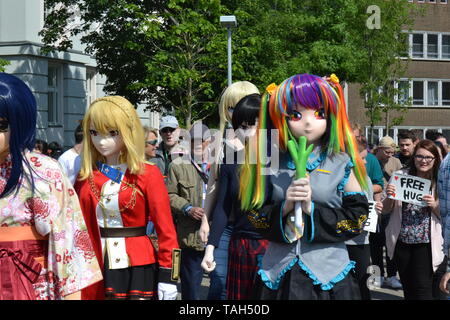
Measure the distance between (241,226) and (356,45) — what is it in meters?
26.4

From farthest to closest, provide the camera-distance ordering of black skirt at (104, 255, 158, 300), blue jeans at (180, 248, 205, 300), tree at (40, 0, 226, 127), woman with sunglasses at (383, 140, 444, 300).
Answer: tree at (40, 0, 226, 127) < woman with sunglasses at (383, 140, 444, 300) < blue jeans at (180, 248, 205, 300) < black skirt at (104, 255, 158, 300)

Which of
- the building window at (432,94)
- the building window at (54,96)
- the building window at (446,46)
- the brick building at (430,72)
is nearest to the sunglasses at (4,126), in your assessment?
the building window at (54,96)

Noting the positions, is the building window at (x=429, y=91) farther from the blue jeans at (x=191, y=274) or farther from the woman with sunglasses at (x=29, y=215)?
the woman with sunglasses at (x=29, y=215)

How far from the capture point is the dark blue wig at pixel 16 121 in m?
3.43

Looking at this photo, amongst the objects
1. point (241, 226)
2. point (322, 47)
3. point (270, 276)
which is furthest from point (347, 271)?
point (322, 47)

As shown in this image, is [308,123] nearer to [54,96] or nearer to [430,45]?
[54,96]

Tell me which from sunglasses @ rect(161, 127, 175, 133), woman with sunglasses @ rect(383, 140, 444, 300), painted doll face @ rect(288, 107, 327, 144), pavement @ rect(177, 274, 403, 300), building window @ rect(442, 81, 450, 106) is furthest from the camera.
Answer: building window @ rect(442, 81, 450, 106)

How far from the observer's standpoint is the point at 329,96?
3.69 metres

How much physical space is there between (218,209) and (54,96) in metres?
23.4

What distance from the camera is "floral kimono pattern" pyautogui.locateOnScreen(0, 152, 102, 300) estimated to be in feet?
11.3

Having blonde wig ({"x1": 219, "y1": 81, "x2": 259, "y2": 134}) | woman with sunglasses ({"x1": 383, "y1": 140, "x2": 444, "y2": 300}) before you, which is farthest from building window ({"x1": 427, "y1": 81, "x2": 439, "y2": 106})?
blonde wig ({"x1": 219, "y1": 81, "x2": 259, "y2": 134})

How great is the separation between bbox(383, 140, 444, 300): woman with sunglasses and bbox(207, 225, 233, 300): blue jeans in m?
2.40

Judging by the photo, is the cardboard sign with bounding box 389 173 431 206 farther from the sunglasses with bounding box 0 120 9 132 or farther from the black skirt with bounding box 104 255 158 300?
the sunglasses with bounding box 0 120 9 132
